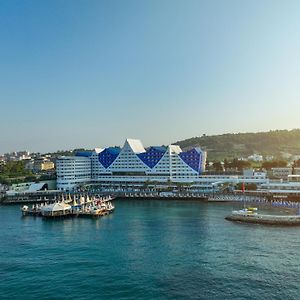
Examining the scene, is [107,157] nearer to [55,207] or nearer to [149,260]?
[55,207]

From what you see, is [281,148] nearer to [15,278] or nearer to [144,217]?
[144,217]

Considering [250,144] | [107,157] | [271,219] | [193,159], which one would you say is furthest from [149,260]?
[250,144]

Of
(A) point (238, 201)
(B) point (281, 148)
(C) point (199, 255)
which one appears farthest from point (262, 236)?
(B) point (281, 148)

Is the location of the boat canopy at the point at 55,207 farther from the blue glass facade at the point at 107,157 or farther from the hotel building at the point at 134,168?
the blue glass facade at the point at 107,157

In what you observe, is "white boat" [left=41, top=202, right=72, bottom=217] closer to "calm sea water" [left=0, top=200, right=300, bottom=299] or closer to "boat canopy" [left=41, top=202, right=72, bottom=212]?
"boat canopy" [left=41, top=202, right=72, bottom=212]

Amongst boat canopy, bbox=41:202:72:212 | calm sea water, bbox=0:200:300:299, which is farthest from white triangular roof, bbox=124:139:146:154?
calm sea water, bbox=0:200:300:299
